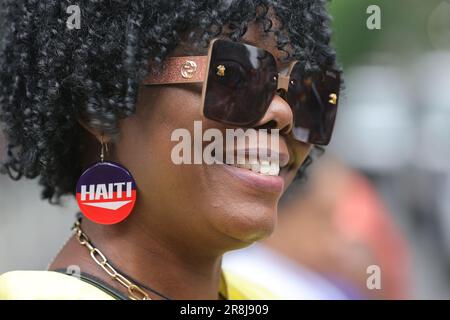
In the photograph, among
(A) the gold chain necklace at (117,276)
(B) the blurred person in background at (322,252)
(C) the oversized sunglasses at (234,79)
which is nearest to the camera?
(C) the oversized sunglasses at (234,79)

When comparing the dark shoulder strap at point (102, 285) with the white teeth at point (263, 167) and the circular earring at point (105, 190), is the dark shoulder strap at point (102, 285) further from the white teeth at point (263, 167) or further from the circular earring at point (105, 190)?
the white teeth at point (263, 167)

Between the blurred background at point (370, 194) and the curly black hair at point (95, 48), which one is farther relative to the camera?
the blurred background at point (370, 194)

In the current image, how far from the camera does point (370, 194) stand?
5406 millimetres

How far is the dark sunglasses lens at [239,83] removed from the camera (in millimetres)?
2191

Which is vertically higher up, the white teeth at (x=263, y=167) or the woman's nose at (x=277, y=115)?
the woman's nose at (x=277, y=115)

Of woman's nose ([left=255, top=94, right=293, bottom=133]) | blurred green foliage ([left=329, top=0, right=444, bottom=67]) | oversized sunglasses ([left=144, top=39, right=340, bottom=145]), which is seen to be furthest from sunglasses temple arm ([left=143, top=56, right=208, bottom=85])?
blurred green foliage ([left=329, top=0, right=444, bottom=67])

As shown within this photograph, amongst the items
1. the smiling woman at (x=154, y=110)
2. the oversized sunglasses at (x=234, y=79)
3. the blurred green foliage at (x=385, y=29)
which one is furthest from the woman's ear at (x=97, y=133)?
the blurred green foliage at (x=385, y=29)

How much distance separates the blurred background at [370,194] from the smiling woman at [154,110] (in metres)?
0.94

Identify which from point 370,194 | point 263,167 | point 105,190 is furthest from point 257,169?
point 370,194

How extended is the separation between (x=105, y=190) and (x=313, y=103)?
69 centimetres

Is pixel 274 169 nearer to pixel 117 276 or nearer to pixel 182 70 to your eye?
pixel 182 70

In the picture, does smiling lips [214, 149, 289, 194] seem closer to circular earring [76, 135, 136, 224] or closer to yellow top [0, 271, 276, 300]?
circular earring [76, 135, 136, 224]
